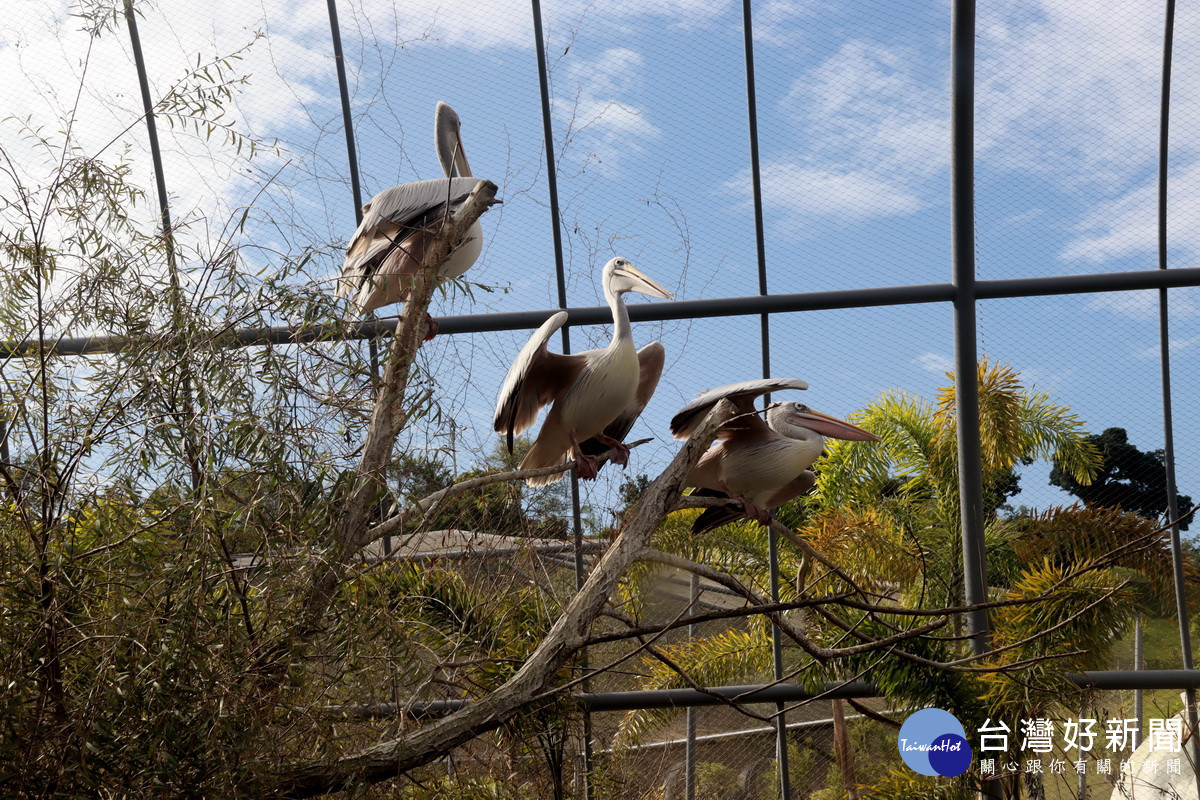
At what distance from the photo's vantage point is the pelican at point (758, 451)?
4723mm

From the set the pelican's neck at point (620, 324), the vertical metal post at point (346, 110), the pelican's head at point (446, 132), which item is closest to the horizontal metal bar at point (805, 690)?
the pelican's neck at point (620, 324)

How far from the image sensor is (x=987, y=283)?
21.5 ft

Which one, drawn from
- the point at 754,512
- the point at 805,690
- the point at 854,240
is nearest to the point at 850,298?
the point at 854,240

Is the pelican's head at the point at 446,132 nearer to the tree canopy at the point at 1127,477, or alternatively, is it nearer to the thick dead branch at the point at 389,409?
the thick dead branch at the point at 389,409

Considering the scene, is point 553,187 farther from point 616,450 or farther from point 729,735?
point 729,735

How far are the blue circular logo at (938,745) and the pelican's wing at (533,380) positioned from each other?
301 centimetres

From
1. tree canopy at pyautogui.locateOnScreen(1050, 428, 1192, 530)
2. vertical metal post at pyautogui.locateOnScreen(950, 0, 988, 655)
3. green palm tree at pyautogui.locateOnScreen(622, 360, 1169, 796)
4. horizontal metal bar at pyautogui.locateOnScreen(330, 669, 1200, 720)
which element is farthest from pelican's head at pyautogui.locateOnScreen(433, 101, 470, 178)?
tree canopy at pyautogui.locateOnScreen(1050, 428, 1192, 530)

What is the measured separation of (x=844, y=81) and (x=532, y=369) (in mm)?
3677

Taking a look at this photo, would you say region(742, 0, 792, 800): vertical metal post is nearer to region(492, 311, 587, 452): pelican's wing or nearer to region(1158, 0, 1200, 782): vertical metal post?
region(492, 311, 587, 452): pelican's wing

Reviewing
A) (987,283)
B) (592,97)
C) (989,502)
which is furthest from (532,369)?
(989,502)

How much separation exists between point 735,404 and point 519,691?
6.13 feet

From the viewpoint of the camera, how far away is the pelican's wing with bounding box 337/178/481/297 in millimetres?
4840

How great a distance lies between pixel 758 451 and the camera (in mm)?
4812

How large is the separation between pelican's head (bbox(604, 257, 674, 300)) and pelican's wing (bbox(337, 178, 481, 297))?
32.6 inches
